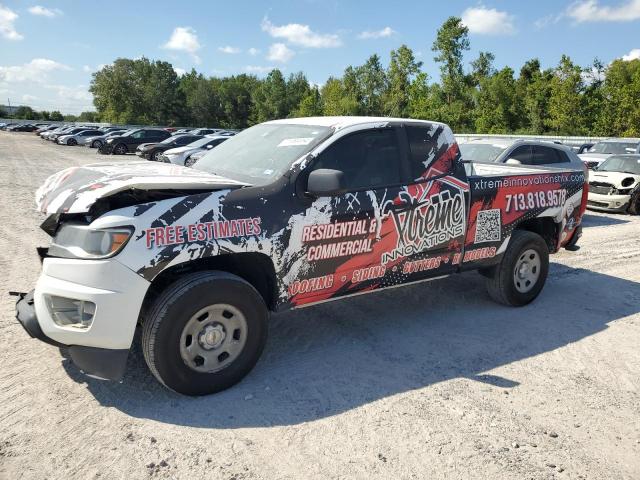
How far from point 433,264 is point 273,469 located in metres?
2.47

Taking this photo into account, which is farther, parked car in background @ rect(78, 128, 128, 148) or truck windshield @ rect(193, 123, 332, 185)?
parked car in background @ rect(78, 128, 128, 148)

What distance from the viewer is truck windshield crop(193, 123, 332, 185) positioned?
3.93 m

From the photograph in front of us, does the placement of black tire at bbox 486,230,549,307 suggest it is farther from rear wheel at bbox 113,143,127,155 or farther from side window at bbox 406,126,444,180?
rear wheel at bbox 113,143,127,155

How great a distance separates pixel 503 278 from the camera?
5.29 m

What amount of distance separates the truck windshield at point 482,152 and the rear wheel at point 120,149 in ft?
84.7

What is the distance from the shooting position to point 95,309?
3.04 m

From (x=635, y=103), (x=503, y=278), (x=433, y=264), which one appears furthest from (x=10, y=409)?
(x=635, y=103)

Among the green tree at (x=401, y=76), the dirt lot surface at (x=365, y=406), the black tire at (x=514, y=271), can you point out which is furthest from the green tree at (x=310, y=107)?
the dirt lot surface at (x=365, y=406)

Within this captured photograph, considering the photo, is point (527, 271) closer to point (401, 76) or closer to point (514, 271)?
point (514, 271)

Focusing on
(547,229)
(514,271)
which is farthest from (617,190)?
(514,271)

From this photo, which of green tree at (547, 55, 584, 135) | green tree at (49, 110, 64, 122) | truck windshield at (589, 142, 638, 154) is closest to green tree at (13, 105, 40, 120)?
green tree at (49, 110, 64, 122)

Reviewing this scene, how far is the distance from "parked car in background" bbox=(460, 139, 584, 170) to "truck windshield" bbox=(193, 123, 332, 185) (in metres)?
6.10

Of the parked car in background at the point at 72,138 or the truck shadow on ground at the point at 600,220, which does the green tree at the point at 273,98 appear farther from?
the truck shadow on ground at the point at 600,220

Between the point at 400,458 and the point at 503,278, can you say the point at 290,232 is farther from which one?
the point at 503,278
